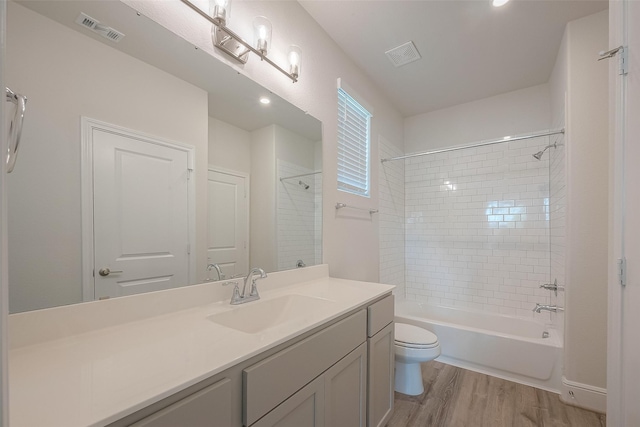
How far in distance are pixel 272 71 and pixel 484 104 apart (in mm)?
2660

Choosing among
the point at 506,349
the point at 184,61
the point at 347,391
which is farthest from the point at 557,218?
the point at 184,61

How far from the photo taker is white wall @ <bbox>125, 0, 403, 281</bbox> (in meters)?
1.27

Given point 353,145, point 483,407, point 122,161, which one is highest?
point 353,145

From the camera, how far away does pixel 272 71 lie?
64.5 inches

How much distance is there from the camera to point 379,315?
1522 mm

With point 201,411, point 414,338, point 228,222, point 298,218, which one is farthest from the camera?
point 414,338

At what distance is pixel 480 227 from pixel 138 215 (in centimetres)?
325

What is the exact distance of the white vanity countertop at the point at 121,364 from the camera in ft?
1.72

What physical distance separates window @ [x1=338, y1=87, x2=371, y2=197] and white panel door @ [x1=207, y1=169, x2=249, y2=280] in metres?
0.96

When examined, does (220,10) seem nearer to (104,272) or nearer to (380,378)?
(104,272)

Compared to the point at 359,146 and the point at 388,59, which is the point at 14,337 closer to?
the point at 359,146

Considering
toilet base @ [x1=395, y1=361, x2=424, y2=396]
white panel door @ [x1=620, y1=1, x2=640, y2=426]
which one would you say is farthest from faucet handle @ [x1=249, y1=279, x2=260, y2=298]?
white panel door @ [x1=620, y1=1, x2=640, y2=426]

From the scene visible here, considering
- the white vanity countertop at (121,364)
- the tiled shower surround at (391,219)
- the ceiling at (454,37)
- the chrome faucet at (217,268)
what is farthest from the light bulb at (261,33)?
the tiled shower surround at (391,219)

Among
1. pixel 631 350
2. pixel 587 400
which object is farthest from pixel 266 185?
pixel 587 400
